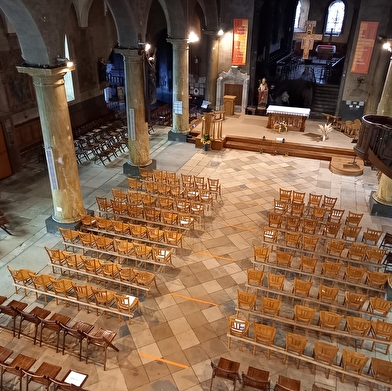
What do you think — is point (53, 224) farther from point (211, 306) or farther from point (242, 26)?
point (242, 26)

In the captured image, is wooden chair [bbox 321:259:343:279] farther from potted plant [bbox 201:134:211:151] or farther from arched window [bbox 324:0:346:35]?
arched window [bbox 324:0:346:35]

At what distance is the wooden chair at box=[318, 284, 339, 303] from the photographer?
913 cm

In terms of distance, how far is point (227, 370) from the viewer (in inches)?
278

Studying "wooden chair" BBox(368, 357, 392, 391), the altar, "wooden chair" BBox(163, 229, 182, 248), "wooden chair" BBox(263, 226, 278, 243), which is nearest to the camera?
"wooden chair" BBox(368, 357, 392, 391)

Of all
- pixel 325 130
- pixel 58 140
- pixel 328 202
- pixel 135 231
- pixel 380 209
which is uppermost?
pixel 58 140

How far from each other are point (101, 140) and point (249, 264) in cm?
1172

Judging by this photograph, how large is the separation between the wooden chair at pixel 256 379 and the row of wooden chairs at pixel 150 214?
5.60 m

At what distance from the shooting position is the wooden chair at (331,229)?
12023 mm

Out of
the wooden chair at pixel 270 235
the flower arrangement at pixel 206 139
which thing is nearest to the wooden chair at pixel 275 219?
the wooden chair at pixel 270 235

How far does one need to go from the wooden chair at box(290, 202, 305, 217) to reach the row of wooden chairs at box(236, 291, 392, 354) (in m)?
4.82

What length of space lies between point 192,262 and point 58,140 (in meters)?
5.18

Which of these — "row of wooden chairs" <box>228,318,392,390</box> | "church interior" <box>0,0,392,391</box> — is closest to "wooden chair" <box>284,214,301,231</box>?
"church interior" <box>0,0,392,391</box>

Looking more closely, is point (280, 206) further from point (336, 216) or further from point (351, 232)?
point (351, 232)

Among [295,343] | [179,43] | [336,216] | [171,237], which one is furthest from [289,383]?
[179,43]
